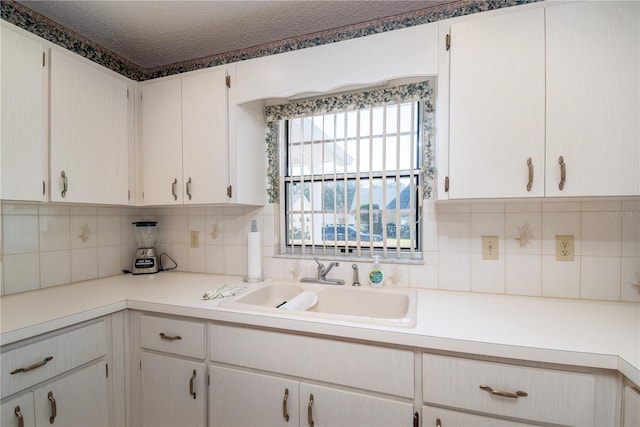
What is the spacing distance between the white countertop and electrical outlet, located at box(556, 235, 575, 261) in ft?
0.67

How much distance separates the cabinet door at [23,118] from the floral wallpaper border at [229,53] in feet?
1.41

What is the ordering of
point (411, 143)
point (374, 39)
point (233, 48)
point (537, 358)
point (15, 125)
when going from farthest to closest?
point (233, 48), point (411, 143), point (374, 39), point (15, 125), point (537, 358)

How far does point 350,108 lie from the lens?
171 centimetres

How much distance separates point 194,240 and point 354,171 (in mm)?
1233

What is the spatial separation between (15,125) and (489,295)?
2.33 m

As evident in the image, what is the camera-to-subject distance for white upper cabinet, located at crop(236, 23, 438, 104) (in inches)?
51.5

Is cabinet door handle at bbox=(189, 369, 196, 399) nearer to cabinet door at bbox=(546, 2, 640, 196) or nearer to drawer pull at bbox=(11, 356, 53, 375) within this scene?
drawer pull at bbox=(11, 356, 53, 375)

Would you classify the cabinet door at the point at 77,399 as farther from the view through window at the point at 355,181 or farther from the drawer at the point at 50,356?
the view through window at the point at 355,181

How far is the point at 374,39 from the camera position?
1.37 m

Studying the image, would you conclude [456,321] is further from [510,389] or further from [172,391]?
[172,391]

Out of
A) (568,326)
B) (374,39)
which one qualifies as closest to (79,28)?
(374,39)

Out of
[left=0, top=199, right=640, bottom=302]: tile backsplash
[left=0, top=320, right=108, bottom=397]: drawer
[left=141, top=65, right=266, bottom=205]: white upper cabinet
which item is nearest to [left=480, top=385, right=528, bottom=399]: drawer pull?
[left=0, top=199, right=640, bottom=302]: tile backsplash

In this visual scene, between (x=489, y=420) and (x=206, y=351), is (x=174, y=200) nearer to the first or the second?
(x=206, y=351)

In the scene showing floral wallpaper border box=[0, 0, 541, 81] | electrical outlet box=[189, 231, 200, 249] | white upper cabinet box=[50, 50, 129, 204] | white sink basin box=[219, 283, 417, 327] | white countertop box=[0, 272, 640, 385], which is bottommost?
white sink basin box=[219, 283, 417, 327]
